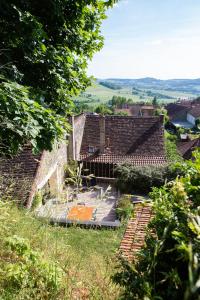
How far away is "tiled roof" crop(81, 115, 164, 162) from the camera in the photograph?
25578mm

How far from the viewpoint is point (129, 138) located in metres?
26.6

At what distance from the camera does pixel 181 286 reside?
2059 millimetres

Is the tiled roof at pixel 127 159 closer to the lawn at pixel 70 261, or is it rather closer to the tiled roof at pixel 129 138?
the tiled roof at pixel 129 138

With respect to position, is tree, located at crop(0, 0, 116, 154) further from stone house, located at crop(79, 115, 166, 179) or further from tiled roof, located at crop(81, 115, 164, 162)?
tiled roof, located at crop(81, 115, 164, 162)

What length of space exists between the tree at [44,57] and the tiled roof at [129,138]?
1755 centimetres

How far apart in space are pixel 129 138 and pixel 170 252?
24356mm

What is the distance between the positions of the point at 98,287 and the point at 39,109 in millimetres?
3131

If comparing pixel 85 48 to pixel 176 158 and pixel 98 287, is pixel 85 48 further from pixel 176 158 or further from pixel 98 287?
pixel 176 158

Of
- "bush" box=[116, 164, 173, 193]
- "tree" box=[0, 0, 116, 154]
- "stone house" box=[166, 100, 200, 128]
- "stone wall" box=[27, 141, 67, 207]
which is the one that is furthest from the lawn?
"stone house" box=[166, 100, 200, 128]

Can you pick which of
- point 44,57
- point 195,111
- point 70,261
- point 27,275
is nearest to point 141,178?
point 44,57

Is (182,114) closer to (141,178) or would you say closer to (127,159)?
(127,159)

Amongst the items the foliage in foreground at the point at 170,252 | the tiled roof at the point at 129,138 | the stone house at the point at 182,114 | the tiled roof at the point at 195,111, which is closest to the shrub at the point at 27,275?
the foliage in foreground at the point at 170,252

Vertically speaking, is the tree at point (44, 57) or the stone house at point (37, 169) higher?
the tree at point (44, 57)

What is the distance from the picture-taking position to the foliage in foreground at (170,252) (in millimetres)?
2023
